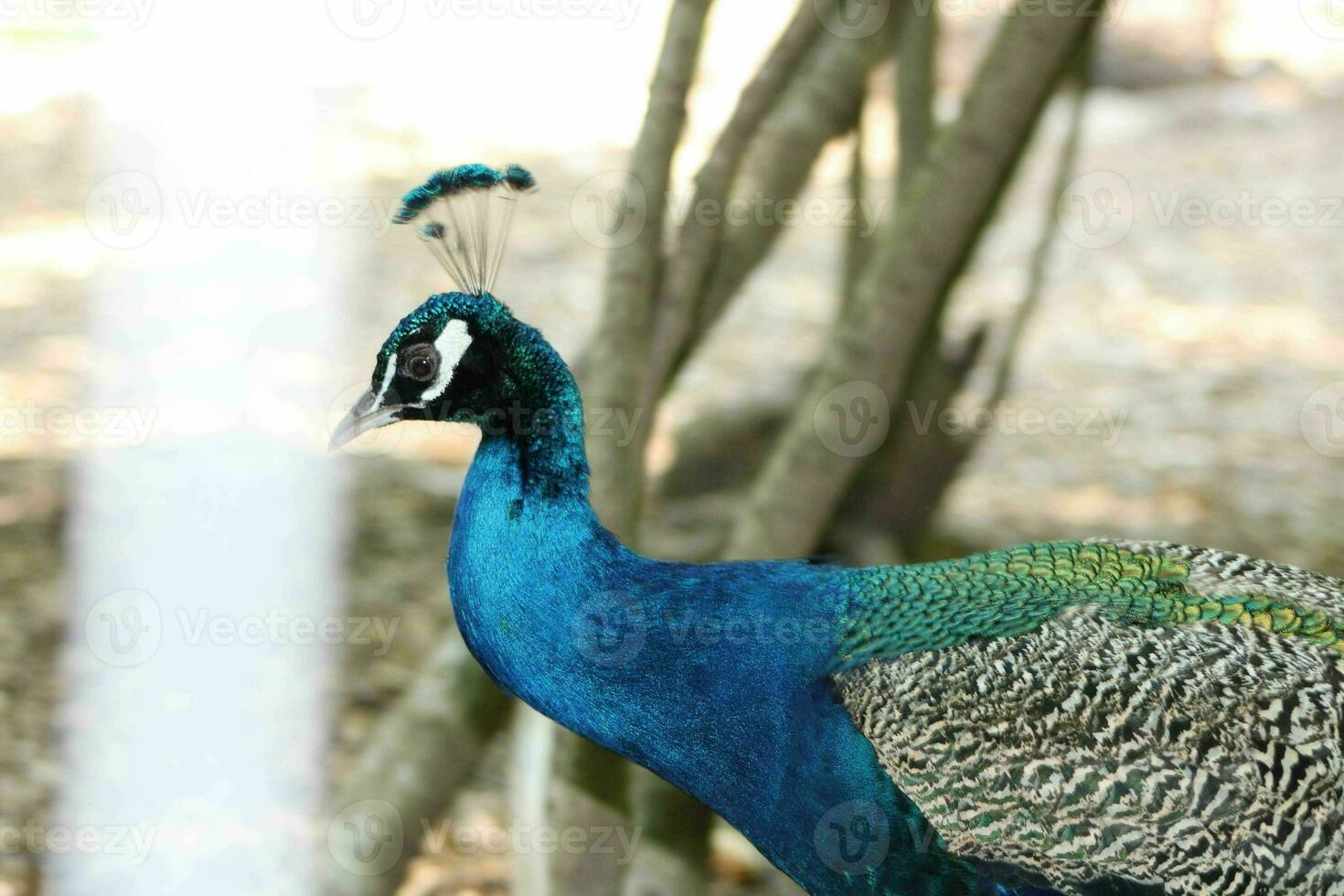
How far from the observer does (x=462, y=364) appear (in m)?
1.66

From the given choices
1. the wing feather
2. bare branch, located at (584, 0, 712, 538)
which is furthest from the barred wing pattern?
bare branch, located at (584, 0, 712, 538)

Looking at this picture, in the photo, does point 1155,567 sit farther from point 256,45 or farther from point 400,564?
point 256,45

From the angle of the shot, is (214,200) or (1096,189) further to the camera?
(1096,189)

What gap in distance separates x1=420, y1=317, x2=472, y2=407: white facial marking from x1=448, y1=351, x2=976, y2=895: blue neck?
0.33ft

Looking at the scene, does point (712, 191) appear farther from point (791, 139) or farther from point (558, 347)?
point (558, 347)

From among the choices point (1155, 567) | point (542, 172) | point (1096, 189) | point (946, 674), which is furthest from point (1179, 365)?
point (946, 674)

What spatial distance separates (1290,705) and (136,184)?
18.8ft

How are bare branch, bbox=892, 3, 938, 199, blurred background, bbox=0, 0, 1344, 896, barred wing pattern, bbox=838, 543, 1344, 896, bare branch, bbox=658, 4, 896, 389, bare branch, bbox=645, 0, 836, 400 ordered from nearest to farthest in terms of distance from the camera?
1. barred wing pattern, bbox=838, 543, 1344, 896
2. bare branch, bbox=645, 0, 836, 400
3. blurred background, bbox=0, 0, 1344, 896
4. bare branch, bbox=658, 4, 896, 389
5. bare branch, bbox=892, 3, 938, 199

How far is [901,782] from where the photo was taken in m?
1.66

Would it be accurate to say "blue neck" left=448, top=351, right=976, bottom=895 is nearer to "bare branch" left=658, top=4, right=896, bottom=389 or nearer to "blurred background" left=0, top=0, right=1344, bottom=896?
"blurred background" left=0, top=0, right=1344, bottom=896

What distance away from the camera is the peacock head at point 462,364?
1.65 meters

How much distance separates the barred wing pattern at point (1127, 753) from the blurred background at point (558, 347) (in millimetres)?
761

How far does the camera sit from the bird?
5.19 ft

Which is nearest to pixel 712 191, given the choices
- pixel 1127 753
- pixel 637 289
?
pixel 637 289
